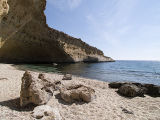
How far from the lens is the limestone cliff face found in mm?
16686

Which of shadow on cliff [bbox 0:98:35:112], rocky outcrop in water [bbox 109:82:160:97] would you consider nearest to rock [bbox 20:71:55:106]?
shadow on cliff [bbox 0:98:35:112]

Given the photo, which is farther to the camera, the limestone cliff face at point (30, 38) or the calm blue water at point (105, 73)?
the limestone cliff face at point (30, 38)

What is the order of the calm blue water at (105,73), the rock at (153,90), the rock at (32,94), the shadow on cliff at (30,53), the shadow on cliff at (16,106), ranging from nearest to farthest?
the shadow on cliff at (16,106)
the rock at (32,94)
the rock at (153,90)
the calm blue water at (105,73)
the shadow on cliff at (30,53)

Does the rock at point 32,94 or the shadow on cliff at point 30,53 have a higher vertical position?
the shadow on cliff at point 30,53

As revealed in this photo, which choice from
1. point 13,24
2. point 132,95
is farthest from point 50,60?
point 132,95

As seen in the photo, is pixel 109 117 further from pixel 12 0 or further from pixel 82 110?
pixel 12 0

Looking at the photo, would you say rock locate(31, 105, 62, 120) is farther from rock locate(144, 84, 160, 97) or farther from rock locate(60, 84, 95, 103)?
rock locate(144, 84, 160, 97)

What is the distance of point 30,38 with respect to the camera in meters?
27.4

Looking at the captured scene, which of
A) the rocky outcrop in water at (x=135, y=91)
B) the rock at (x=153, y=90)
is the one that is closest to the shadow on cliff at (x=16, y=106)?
the rocky outcrop in water at (x=135, y=91)

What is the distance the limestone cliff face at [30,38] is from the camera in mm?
16686

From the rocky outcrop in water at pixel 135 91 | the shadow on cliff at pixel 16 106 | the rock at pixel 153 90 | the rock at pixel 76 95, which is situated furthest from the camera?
the rock at pixel 153 90

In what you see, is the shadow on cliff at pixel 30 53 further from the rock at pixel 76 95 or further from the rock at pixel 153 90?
the rock at pixel 153 90

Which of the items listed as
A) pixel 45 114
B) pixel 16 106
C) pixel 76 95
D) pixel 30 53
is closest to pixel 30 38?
pixel 30 53

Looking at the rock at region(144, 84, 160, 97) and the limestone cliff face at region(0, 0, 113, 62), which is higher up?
the limestone cliff face at region(0, 0, 113, 62)
